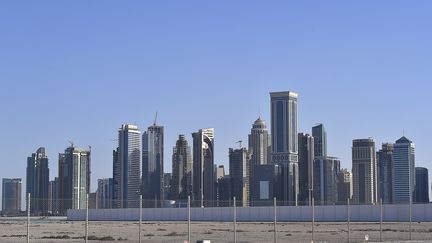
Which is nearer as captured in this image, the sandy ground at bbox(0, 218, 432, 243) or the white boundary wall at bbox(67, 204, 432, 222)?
the sandy ground at bbox(0, 218, 432, 243)

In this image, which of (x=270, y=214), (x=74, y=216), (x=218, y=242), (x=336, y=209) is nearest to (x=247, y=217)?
(x=270, y=214)

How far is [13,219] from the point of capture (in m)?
146

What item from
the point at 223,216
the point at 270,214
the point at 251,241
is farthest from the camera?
the point at 223,216

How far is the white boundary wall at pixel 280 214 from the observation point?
11088 centimetres

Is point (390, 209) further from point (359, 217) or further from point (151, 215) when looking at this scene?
point (151, 215)

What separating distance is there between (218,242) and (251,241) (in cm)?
213

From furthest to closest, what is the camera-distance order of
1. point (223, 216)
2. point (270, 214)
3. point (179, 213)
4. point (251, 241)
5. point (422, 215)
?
point (179, 213), point (223, 216), point (270, 214), point (422, 215), point (251, 241)

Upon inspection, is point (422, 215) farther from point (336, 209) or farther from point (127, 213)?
point (127, 213)

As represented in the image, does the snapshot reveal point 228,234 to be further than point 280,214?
No

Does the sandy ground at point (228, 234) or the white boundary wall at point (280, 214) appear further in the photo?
the white boundary wall at point (280, 214)

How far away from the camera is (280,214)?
5364 inches

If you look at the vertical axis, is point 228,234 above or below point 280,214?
above

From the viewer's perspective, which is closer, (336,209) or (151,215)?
(336,209)

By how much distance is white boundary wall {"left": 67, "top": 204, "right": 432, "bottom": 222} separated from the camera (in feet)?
364
